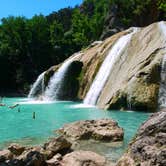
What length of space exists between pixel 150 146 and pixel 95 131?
864 centimetres

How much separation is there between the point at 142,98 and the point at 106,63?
10.6 meters

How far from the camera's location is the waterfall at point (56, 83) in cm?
4281

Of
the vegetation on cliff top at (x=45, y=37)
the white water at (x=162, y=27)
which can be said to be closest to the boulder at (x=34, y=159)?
the white water at (x=162, y=27)

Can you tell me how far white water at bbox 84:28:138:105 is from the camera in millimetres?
34344

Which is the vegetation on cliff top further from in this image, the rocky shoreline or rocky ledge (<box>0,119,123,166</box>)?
the rocky shoreline

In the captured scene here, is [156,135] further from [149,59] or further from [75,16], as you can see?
[75,16]

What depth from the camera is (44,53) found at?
68.3 meters

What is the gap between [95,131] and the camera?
1675cm

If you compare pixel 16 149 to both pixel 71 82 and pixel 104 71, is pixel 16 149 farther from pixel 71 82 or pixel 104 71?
pixel 71 82

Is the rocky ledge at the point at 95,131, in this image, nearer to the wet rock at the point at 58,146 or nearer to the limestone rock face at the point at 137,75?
the wet rock at the point at 58,146

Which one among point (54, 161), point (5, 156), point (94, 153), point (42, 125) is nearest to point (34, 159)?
point (54, 161)

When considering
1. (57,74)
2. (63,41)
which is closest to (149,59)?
(57,74)

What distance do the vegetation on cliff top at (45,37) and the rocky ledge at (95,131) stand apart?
133 ft

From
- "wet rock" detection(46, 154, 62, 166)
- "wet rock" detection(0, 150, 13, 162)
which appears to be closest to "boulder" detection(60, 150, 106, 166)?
"wet rock" detection(46, 154, 62, 166)
